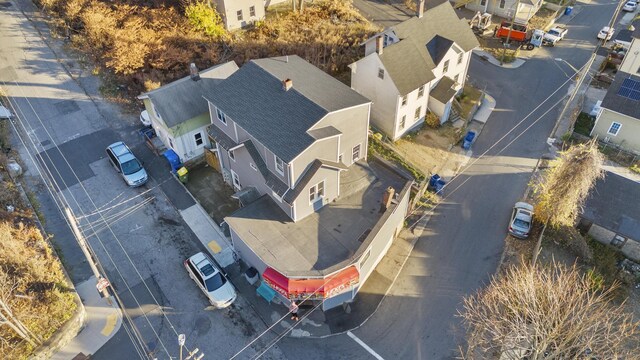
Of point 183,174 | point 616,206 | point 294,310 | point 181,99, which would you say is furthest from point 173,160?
point 616,206

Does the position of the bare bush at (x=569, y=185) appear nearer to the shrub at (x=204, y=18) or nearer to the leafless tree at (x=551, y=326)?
the leafless tree at (x=551, y=326)

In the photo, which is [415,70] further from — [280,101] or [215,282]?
[215,282]

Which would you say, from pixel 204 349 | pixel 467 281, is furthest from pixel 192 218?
pixel 467 281

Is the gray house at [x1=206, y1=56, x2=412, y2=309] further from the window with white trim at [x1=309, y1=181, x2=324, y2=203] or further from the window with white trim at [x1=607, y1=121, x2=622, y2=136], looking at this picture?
the window with white trim at [x1=607, y1=121, x2=622, y2=136]

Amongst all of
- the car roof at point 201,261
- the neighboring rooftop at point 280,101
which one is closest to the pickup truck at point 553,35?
the neighboring rooftop at point 280,101

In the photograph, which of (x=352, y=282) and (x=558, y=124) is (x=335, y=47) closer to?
(x=558, y=124)

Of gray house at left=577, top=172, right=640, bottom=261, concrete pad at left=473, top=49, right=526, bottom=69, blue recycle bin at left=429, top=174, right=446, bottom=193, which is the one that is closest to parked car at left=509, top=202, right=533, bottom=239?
gray house at left=577, top=172, right=640, bottom=261
